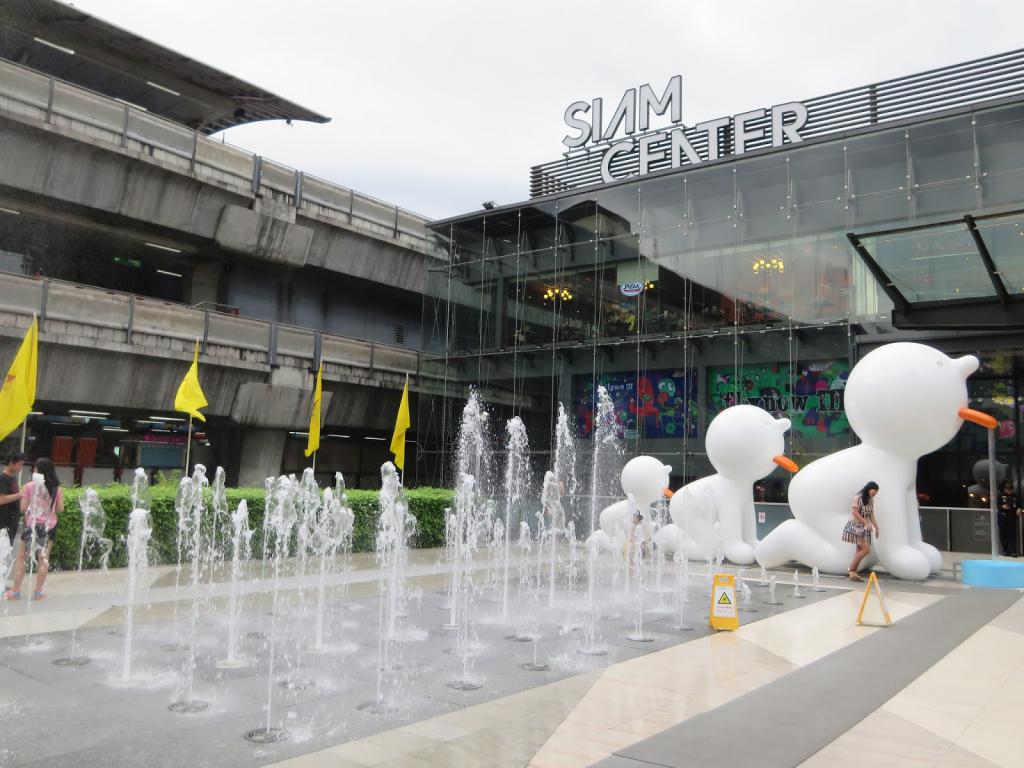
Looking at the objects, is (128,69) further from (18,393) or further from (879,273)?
(879,273)

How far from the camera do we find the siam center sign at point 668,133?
67.1 feet

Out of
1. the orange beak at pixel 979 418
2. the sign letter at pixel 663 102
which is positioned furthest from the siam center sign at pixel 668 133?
the orange beak at pixel 979 418

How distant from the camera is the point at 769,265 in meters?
19.3

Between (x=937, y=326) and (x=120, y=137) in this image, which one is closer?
(x=937, y=326)

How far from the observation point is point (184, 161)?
1898cm

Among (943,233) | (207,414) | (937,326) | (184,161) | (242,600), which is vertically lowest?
(242,600)

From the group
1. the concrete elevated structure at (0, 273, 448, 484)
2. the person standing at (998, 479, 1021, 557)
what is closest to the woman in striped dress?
the person standing at (998, 479, 1021, 557)

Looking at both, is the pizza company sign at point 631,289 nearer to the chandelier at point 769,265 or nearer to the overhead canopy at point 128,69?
the chandelier at point 769,265

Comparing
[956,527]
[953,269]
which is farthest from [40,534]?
[956,527]

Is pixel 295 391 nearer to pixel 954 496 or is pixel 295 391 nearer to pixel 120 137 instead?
pixel 120 137

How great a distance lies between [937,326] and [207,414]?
54.3ft

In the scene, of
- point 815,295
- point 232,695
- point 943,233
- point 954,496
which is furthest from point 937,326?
point 232,695

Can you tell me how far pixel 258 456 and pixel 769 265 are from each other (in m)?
14.3

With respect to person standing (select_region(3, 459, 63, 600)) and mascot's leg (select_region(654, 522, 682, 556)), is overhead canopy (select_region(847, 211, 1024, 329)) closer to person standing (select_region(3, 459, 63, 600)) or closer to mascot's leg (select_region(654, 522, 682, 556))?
mascot's leg (select_region(654, 522, 682, 556))
